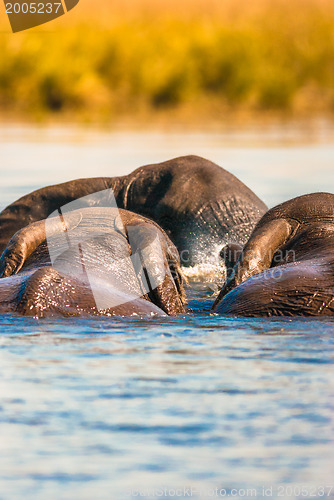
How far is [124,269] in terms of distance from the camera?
8.90 meters

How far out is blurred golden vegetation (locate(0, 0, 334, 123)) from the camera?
34500 millimetres

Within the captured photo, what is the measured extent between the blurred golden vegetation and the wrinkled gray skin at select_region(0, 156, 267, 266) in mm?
19687

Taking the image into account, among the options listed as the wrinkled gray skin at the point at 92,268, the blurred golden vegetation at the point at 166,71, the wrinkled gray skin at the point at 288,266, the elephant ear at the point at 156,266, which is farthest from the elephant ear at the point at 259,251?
the blurred golden vegetation at the point at 166,71

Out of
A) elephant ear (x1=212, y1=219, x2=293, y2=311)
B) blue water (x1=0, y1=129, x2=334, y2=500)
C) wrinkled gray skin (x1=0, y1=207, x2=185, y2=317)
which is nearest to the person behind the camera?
blue water (x1=0, y1=129, x2=334, y2=500)

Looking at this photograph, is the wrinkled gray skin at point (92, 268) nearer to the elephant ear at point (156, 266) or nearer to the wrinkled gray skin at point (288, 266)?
the elephant ear at point (156, 266)

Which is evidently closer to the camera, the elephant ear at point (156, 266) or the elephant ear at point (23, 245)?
the elephant ear at point (156, 266)

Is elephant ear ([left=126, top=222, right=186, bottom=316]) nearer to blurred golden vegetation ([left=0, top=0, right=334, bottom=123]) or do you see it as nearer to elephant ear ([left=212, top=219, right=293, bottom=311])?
elephant ear ([left=212, top=219, right=293, bottom=311])

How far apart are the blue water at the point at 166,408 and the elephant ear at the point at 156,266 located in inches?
11.5

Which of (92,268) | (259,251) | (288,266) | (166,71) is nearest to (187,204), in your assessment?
(259,251)

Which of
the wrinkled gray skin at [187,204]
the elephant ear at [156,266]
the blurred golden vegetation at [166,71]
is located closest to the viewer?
the elephant ear at [156,266]

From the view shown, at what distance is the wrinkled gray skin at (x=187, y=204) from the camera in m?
12.6

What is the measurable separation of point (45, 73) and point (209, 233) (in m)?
23.4

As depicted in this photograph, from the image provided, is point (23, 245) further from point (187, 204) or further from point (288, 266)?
point (187, 204)

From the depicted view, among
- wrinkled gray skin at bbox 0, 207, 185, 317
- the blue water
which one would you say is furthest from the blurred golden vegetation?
the blue water
